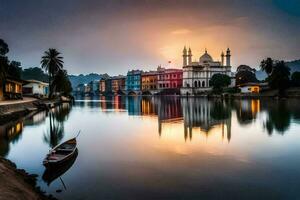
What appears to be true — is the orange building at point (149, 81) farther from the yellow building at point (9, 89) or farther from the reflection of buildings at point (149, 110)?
the yellow building at point (9, 89)

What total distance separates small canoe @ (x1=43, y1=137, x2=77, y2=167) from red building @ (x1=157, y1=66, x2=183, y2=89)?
14328 centimetres

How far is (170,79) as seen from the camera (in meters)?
167

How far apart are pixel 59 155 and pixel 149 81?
167 m

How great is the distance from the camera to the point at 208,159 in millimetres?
18688

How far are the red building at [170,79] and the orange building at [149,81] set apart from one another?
A: 4.29 m

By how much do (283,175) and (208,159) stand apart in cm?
465

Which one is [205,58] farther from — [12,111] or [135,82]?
[12,111]

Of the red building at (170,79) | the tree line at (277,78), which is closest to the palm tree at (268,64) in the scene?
the tree line at (277,78)

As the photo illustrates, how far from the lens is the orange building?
587 ft

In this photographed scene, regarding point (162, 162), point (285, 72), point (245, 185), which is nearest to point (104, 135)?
point (162, 162)

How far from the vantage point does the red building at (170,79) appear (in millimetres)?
161125

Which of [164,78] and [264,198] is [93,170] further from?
[164,78]

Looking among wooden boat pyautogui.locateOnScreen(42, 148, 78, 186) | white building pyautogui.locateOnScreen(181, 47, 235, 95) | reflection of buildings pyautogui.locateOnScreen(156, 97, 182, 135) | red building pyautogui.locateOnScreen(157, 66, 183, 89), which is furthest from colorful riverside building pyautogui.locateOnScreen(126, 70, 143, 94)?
wooden boat pyautogui.locateOnScreen(42, 148, 78, 186)

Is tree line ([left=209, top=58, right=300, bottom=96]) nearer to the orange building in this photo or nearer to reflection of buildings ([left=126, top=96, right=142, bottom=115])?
reflection of buildings ([left=126, top=96, right=142, bottom=115])
